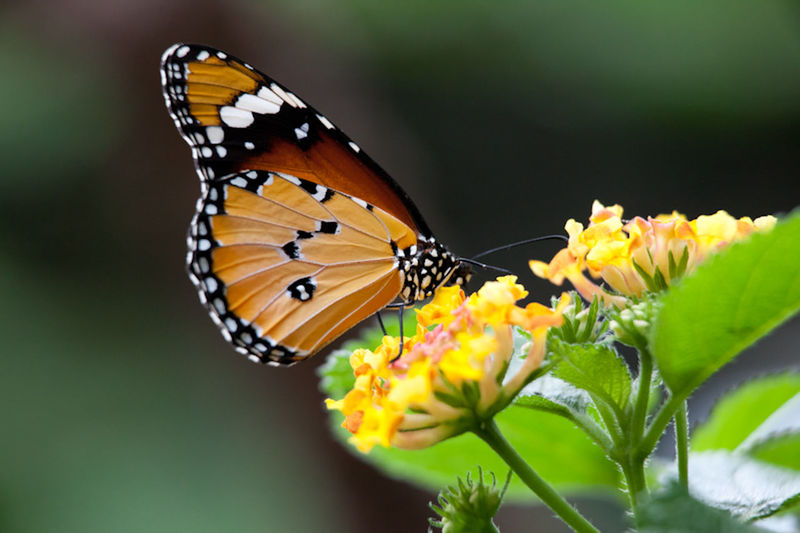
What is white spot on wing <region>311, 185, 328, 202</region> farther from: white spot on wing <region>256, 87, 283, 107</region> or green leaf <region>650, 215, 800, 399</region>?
green leaf <region>650, 215, 800, 399</region>

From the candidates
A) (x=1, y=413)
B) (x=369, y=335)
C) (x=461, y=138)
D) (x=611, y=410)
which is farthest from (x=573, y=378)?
(x=461, y=138)

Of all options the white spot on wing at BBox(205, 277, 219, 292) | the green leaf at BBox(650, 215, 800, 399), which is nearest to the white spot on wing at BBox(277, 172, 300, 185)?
the white spot on wing at BBox(205, 277, 219, 292)

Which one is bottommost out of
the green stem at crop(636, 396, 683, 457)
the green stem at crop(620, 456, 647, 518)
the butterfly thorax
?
the green stem at crop(620, 456, 647, 518)

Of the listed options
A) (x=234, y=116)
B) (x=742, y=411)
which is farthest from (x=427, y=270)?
(x=742, y=411)

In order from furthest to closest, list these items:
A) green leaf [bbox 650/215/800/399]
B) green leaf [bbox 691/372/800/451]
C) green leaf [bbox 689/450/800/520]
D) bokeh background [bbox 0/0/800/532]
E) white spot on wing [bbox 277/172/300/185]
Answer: bokeh background [bbox 0/0/800/532], white spot on wing [bbox 277/172/300/185], green leaf [bbox 691/372/800/451], green leaf [bbox 689/450/800/520], green leaf [bbox 650/215/800/399]

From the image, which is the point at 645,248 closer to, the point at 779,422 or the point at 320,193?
the point at 779,422
